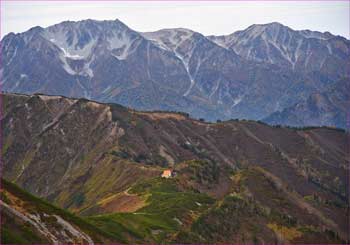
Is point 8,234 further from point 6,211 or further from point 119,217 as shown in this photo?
point 119,217

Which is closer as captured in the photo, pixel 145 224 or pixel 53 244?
pixel 53 244

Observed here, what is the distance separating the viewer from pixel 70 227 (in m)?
139

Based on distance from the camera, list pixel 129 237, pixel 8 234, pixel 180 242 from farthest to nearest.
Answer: pixel 180 242, pixel 129 237, pixel 8 234

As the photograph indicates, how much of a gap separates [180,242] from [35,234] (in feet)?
246

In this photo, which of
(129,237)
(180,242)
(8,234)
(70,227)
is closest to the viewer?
(8,234)

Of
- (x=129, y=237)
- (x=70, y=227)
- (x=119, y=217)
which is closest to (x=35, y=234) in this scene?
(x=70, y=227)

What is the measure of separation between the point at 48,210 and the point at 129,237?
40094mm

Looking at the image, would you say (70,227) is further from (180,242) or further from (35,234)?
(180,242)

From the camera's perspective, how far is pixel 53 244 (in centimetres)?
12331

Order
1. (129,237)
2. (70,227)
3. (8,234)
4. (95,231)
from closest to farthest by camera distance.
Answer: (8,234) → (70,227) → (95,231) → (129,237)

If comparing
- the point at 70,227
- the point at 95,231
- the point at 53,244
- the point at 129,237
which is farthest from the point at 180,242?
the point at 53,244

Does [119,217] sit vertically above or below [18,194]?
below

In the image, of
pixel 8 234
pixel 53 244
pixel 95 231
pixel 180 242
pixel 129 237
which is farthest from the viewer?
pixel 180 242

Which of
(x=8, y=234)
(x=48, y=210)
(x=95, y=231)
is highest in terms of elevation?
(x=8, y=234)
